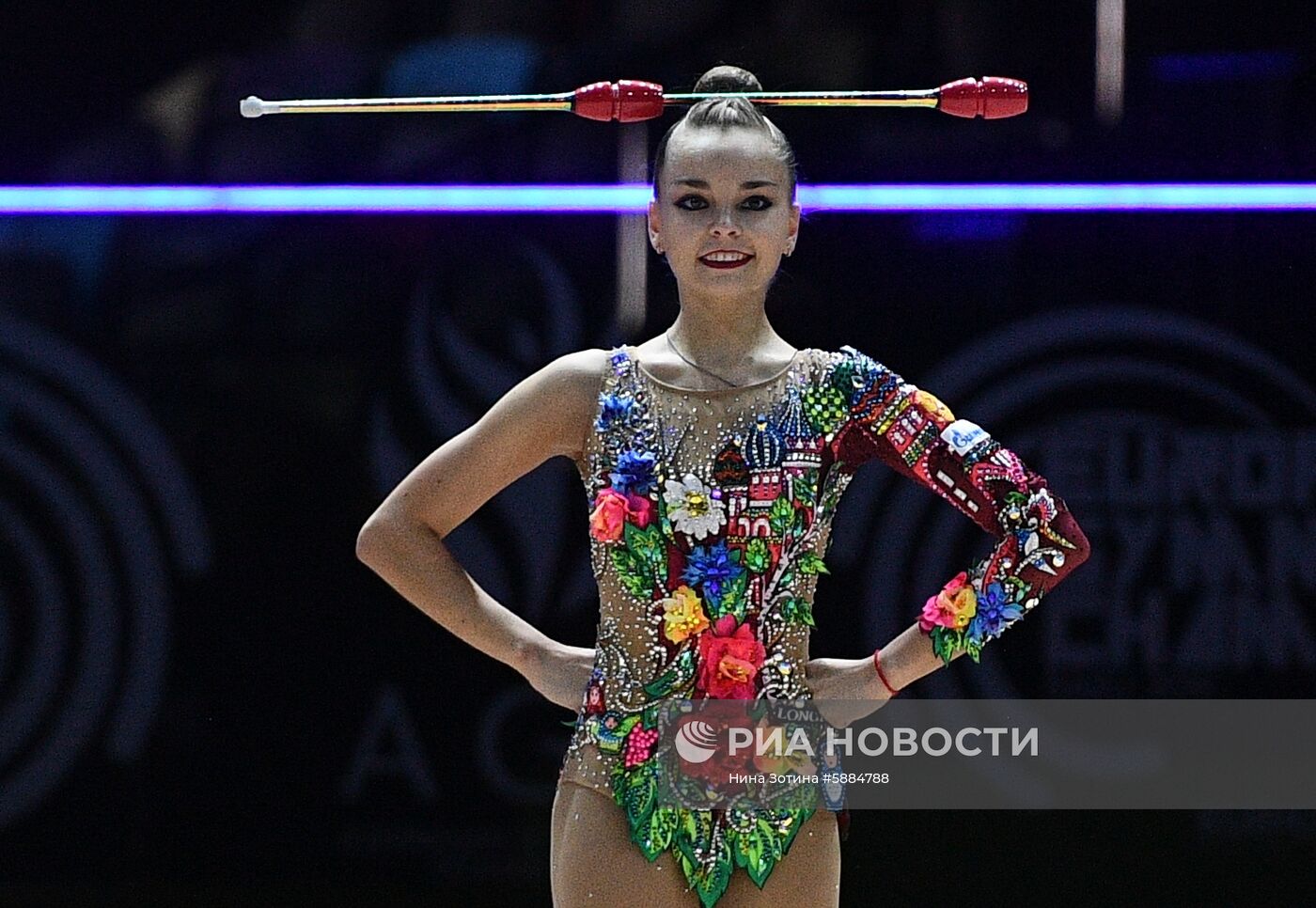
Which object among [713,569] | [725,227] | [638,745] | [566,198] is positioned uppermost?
[566,198]

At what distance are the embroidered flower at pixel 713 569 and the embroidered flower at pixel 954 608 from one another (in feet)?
0.98

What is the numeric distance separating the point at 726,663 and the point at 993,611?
0.39 metres

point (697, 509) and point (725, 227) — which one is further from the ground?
point (725, 227)

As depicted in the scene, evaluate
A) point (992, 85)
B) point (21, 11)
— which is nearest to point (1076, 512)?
point (992, 85)

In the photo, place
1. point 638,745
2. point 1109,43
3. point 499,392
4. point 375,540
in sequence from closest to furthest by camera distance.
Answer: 1. point 638,745
2. point 375,540
3. point 1109,43
4. point 499,392

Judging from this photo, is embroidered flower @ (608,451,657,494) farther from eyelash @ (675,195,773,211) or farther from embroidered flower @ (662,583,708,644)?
eyelash @ (675,195,773,211)

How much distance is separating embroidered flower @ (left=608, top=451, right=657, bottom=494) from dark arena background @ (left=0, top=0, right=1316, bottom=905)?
1812 millimetres

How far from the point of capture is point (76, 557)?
14.3ft

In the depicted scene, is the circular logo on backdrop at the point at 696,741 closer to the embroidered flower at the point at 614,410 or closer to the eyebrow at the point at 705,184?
the embroidered flower at the point at 614,410

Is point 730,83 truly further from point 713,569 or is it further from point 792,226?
point 713,569

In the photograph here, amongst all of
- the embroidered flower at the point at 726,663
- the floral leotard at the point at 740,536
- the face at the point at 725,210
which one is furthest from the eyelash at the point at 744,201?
the embroidered flower at the point at 726,663

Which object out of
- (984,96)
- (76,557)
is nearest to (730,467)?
(984,96)

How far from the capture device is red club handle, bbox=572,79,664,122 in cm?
259

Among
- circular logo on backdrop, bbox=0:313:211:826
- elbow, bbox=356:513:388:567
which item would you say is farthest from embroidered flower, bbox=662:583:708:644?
circular logo on backdrop, bbox=0:313:211:826
